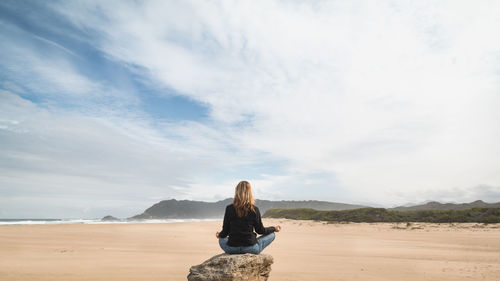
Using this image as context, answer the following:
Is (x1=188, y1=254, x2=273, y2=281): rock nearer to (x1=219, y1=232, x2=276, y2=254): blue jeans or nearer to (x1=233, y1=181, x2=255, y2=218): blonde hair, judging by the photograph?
(x1=219, y1=232, x2=276, y2=254): blue jeans

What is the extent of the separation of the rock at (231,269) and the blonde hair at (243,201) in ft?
2.79

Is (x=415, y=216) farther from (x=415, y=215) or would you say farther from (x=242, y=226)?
(x=242, y=226)

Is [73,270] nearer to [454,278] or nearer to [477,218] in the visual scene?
[454,278]

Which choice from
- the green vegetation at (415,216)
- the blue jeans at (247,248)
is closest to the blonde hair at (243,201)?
the blue jeans at (247,248)

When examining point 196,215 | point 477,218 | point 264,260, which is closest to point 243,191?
point 264,260

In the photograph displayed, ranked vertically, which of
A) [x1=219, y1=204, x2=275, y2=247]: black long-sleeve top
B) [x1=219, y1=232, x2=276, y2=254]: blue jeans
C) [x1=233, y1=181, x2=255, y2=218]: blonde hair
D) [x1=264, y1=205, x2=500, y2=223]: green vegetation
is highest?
[x1=233, y1=181, x2=255, y2=218]: blonde hair

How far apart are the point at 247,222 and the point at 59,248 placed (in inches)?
472

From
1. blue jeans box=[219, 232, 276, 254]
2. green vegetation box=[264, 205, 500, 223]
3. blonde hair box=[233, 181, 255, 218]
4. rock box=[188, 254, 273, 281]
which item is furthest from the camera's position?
green vegetation box=[264, 205, 500, 223]

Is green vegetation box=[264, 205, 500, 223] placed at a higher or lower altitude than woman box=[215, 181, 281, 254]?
lower

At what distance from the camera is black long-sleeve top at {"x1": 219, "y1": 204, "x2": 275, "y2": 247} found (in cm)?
614

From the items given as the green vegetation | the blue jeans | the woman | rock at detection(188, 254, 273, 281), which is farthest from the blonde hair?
the green vegetation

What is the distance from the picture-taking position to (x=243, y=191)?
6164 mm

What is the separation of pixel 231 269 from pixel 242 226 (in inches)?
32.6

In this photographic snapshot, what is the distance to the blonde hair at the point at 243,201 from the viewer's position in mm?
6105
